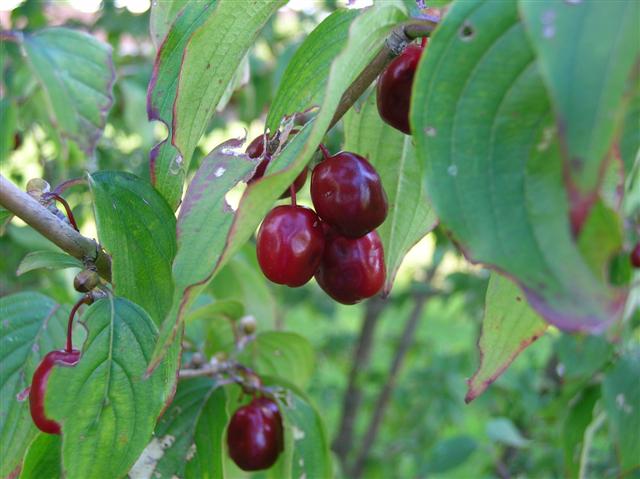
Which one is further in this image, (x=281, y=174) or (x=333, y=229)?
(x=333, y=229)

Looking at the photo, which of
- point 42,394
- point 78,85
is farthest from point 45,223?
point 78,85

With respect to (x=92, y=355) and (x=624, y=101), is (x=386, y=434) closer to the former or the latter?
(x=92, y=355)

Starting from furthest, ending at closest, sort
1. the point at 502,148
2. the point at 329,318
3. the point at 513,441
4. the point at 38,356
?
the point at 329,318 → the point at 513,441 → the point at 38,356 → the point at 502,148

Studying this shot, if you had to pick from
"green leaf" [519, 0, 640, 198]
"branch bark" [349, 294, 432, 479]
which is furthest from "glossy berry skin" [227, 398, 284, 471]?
"branch bark" [349, 294, 432, 479]

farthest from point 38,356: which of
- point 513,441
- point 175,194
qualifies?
point 513,441

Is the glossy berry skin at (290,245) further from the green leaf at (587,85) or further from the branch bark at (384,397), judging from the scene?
the branch bark at (384,397)

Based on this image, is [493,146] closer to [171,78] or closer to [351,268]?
[351,268]

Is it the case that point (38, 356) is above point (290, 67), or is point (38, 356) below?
below

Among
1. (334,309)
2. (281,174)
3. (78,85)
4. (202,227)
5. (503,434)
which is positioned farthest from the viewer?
(334,309)
